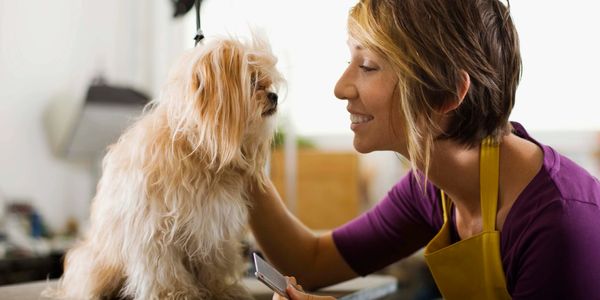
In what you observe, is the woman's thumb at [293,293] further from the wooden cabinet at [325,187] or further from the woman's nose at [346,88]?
the wooden cabinet at [325,187]

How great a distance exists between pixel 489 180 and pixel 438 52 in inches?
11.6

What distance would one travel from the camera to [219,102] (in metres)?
1.24

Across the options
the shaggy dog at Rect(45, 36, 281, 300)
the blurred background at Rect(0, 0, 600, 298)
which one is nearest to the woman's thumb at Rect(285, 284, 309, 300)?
the shaggy dog at Rect(45, 36, 281, 300)

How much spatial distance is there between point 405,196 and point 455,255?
0.25 m

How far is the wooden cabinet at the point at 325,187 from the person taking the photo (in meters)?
4.24

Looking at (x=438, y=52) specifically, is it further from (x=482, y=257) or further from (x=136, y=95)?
(x=136, y=95)

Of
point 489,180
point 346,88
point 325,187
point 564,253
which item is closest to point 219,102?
point 346,88

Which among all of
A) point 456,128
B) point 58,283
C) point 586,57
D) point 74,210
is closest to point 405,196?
point 456,128

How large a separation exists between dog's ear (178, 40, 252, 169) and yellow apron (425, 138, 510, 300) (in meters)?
0.49

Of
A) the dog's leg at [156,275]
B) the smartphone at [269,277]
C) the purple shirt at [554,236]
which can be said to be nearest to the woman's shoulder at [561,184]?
the purple shirt at [554,236]

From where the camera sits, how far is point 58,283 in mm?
1484

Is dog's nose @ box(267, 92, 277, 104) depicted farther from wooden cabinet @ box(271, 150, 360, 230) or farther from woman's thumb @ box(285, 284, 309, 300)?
wooden cabinet @ box(271, 150, 360, 230)

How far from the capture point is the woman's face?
1.25 metres

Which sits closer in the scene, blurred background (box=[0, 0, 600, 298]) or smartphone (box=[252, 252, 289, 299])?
smartphone (box=[252, 252, 289, 299])
